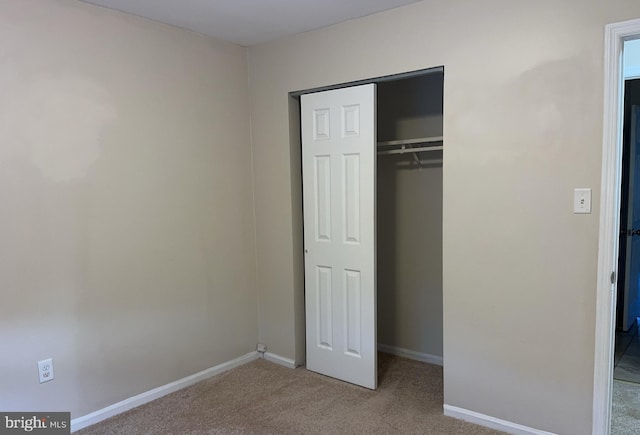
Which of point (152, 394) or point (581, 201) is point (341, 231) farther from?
point (152, 394)

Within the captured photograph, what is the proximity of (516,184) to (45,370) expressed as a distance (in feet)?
8.92

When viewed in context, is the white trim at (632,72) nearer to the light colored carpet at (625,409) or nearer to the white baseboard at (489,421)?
the light colored carpet at (625,409)

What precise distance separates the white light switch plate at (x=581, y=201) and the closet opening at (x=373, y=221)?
97 centimetres

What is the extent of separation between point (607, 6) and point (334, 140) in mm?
1646

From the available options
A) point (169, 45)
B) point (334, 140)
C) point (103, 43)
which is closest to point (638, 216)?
point (334, 140)

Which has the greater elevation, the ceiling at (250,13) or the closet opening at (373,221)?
the ceiling at (250,13)

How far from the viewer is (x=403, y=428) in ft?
8.17

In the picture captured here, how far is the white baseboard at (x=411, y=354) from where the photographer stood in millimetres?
3424

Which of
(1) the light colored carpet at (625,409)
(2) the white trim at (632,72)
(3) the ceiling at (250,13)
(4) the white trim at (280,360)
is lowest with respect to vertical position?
(1) the light colored carpet at (625,409)

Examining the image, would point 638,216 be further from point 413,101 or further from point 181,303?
point 181,303

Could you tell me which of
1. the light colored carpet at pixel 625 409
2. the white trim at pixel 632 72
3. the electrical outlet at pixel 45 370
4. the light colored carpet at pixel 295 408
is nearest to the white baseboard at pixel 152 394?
the light colored carpet at pixel 295 408

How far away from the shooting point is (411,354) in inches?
140

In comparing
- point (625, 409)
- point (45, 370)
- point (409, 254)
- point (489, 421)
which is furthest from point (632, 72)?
point (45, 370)

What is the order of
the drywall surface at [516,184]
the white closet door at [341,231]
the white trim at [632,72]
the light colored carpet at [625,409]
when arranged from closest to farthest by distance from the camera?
the drywall surface at [516,184]
the light colored carpet at [625,409]
the white closet door at [341,231]
the white trim at [632,72]
